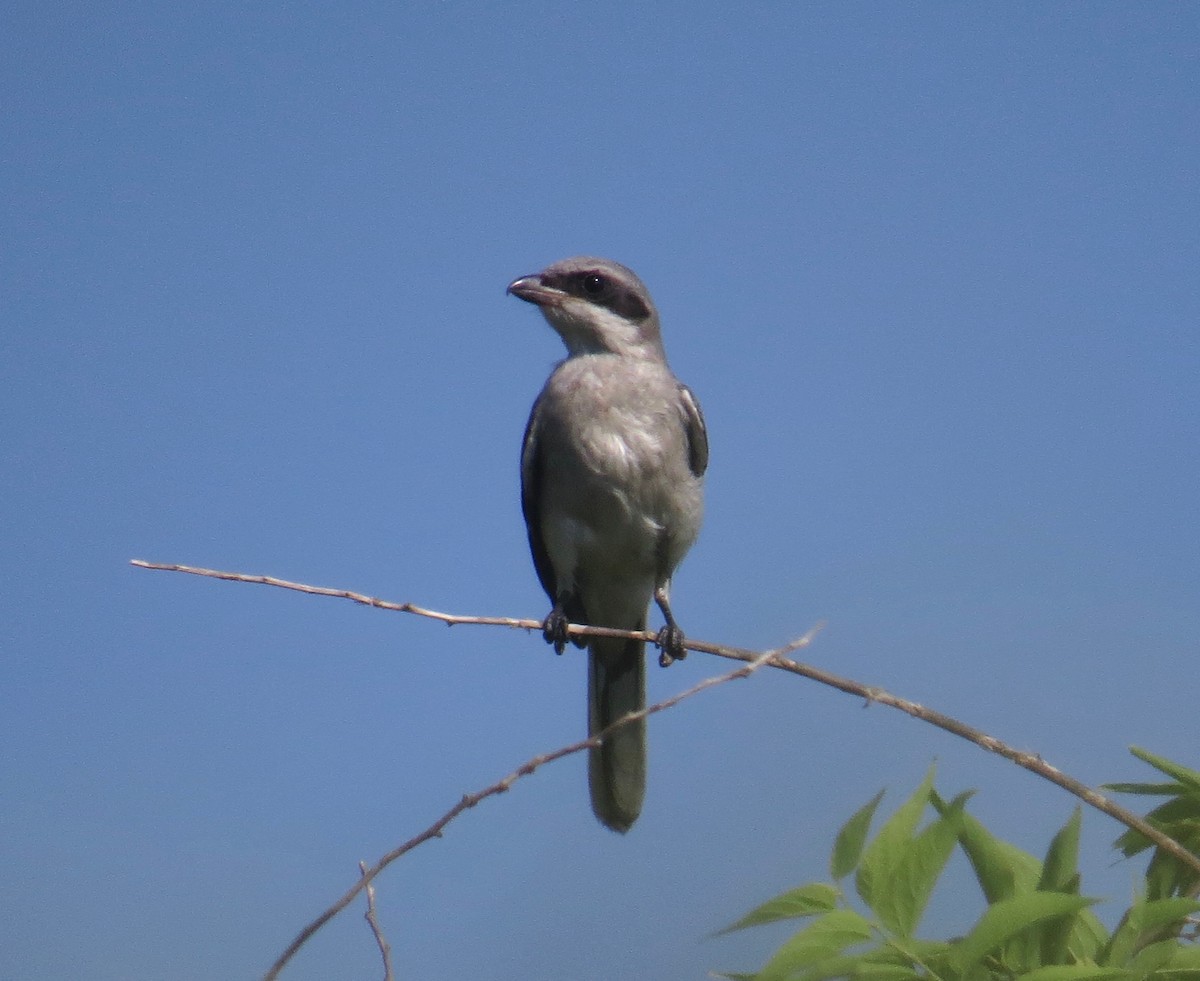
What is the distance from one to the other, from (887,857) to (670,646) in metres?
3.61

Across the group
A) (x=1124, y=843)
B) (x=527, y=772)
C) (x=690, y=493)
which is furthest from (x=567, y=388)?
(x=1124, y=843)

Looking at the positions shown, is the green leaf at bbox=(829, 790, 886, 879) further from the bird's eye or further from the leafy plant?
the bird's eye

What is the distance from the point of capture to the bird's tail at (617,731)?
17.9 feet

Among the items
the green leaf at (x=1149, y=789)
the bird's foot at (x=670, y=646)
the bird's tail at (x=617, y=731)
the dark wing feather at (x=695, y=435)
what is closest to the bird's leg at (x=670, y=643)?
the bird's foot at (x=670, y=646)

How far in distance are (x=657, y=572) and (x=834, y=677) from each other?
316cm

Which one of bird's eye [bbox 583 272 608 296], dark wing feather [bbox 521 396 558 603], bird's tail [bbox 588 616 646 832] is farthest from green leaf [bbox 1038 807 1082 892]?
bird's eye [bbox 583 272 608 296]

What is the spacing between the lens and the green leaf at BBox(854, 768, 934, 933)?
1794 millimetres

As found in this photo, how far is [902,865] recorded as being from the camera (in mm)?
1811

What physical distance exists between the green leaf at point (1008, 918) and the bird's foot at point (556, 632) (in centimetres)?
373

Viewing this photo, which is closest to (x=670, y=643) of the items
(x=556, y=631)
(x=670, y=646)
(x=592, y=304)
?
(x=670, y=646)

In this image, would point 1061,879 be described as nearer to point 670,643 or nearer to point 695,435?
point 670,643

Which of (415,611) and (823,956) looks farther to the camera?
(415,611)

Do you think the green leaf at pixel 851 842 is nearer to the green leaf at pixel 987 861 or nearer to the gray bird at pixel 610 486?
the green leaf at pixel 987 861

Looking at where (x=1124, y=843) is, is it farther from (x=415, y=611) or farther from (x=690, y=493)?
(x=690, y=493)
